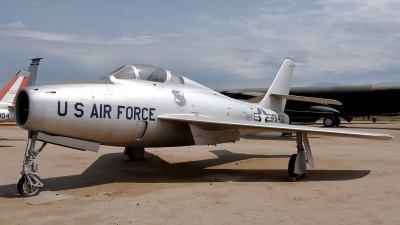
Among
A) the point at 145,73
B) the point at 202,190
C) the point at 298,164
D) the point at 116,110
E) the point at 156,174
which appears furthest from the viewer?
the point at 156,174

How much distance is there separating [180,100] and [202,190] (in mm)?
2595

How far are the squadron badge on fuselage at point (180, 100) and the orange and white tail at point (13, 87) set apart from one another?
14.8 m

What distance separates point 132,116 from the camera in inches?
316

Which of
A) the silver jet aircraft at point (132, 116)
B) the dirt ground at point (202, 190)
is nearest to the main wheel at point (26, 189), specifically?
the silver jet aircraft at point (132, 116)

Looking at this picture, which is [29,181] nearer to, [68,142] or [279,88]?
[68,142]

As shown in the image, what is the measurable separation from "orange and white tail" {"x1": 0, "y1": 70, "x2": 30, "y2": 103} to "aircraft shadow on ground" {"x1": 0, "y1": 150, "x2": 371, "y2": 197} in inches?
442

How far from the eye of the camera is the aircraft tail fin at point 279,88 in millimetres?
13102

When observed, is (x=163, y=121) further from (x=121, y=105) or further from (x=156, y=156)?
(x=156, y=156)

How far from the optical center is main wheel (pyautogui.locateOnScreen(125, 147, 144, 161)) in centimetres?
1148

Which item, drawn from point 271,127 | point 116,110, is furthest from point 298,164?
point 116,110

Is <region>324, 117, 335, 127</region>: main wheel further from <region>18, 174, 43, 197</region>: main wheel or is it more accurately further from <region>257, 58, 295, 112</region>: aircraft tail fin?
<region>18, 174, 43, 197</region>: main wheel

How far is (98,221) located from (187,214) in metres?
1.33

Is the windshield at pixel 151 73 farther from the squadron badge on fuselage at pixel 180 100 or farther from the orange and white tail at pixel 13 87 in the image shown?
the orange and white tail at pixel 13 87

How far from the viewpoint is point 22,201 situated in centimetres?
644
